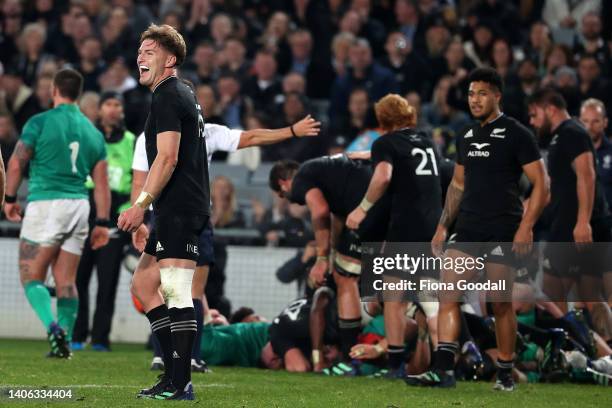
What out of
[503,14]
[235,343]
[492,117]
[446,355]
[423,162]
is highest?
[503,14]

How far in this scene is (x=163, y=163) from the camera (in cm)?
731

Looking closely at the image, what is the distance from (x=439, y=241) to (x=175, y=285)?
2.57 m

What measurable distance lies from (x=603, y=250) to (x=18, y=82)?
9.58 meters

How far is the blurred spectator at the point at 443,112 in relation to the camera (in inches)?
618

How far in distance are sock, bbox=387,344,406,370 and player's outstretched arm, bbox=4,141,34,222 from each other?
11.3ft

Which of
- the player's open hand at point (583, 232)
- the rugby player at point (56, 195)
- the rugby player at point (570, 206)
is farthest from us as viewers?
the rugby player at point (56, 195)

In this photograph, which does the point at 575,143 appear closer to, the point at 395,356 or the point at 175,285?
the point at 395,356

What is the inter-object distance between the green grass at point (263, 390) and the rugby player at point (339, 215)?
2.15 feet

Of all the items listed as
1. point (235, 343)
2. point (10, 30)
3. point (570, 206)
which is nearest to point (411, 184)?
point (570, 206)

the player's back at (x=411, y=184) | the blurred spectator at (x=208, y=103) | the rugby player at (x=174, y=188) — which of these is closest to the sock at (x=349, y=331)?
the player's back at (x=411, y=184)

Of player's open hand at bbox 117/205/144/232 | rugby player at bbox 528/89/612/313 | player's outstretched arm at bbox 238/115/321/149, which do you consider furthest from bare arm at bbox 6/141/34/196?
rugby player at bbox 528/89/612/313

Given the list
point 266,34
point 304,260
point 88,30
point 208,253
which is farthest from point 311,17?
point 208,253

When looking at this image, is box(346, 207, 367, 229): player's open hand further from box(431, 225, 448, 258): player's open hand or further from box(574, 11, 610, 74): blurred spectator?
box(574, 11, 610, 74): blurred spectator

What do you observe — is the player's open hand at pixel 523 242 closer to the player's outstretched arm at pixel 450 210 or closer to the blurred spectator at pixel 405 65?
the player's outstretched arm at pixel 450 210
